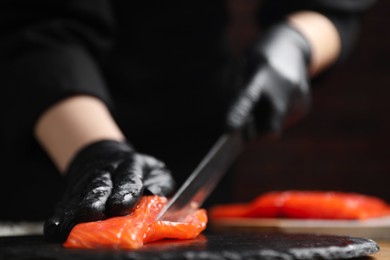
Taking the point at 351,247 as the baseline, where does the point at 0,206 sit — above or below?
below

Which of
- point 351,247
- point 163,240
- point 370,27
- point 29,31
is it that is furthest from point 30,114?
point 370,27

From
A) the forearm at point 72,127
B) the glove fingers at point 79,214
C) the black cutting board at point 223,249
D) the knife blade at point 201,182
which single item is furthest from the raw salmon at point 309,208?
the glove fingers at point 79,214

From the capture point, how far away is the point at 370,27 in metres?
3.69

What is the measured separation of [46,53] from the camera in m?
1.61

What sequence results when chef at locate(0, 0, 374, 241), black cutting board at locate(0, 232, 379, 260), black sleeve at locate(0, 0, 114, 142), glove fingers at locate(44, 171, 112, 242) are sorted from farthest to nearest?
1. black sleeve at locate(0, 0, 114, 142)
2. chef at locate(0, 0, 374, 241)
3. glove fingers at locate(44, 171, 112, 242)
4. black cutting board at locate(0, 232, 379, 260)

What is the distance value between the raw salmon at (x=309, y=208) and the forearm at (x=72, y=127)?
403 millimetres

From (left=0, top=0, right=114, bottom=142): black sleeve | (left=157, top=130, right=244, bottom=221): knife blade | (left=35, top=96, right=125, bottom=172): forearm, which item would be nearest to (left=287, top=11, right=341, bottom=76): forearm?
(left=157, top=130, right=244, bottom=221): knife blade

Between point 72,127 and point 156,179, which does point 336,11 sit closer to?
point 72,127

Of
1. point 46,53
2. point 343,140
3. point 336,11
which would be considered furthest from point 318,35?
point 343,140

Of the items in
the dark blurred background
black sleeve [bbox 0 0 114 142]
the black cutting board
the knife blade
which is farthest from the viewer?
the dark blurred background

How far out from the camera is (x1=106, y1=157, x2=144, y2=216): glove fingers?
3.34 feet

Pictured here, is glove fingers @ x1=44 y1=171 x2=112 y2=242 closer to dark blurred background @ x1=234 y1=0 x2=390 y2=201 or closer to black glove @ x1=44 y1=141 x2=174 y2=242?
black glove @ x1=44 y1=141 x2=174 y2=242

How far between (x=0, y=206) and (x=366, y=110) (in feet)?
7.10

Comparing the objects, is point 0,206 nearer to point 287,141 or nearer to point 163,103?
point 163,103
